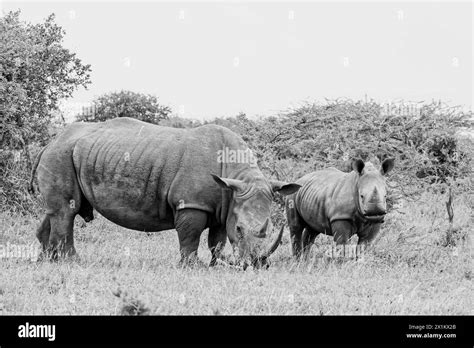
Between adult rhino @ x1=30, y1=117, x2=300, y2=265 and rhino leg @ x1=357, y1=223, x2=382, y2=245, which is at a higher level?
adult rhino @ x1=30, y1=117, x2=300, y2=265

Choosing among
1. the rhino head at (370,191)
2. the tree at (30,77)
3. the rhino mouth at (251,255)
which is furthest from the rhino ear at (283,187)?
the tree at (30,77)

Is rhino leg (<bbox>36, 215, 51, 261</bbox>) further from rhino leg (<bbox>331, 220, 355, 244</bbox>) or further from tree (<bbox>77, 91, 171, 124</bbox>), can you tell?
tree (<bbox>77, 91, 171, 124</bbox>)

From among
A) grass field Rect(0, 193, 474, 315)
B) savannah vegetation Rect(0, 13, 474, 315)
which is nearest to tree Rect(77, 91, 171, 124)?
savannah vegetation Rect(0, 13, 474, 315)

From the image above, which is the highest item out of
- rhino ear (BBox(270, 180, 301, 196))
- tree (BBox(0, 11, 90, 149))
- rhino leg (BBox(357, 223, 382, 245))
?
tree (BBox(0, 11, 90, 149))

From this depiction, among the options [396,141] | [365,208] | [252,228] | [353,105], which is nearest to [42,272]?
[252,228]

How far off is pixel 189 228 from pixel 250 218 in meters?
1.08

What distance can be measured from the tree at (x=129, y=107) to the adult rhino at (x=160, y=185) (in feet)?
95.7

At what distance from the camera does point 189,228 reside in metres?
10.4

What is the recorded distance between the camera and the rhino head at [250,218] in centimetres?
953

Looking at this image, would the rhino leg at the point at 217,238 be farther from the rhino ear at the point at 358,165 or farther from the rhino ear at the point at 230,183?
the rhino ear at the point at 358,165

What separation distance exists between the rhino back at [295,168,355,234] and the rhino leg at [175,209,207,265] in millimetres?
2189

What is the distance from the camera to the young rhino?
35.7ft
